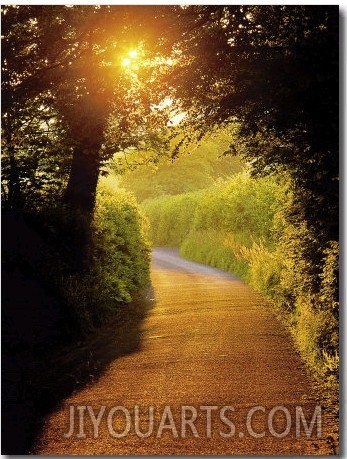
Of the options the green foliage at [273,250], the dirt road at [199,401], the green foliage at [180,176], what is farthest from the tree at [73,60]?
the green foliage at [180,176]

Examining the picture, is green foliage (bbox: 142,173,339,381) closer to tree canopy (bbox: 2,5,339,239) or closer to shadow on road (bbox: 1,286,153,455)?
tree canopy (bbox: 2,5,339,239)

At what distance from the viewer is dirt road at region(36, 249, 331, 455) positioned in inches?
226

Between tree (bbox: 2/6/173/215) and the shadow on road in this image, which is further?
tree (bbox: 2/6/173/215)

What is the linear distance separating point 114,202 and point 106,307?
4430 mm

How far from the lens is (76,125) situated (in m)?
11.2

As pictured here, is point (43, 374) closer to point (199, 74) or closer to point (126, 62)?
point (126, 62)

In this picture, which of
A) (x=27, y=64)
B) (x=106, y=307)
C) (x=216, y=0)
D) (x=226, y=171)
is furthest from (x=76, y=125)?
(x=226, y=171)

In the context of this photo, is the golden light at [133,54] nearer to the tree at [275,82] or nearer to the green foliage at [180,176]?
the tree at [275,82]

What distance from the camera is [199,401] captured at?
6.82 metres

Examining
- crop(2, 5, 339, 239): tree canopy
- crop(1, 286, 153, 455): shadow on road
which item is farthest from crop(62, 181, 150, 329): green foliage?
crop(2, 5, 339, 239): tree canopy

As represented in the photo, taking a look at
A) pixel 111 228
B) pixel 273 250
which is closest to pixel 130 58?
pixel 111 228

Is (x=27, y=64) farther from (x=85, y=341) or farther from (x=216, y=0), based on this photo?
(x=85, y=341)

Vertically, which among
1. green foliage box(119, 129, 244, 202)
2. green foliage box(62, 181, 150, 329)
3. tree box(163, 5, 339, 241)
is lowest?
green foliage box(62, 181, 150, 329)

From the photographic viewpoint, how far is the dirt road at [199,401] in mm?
5750
